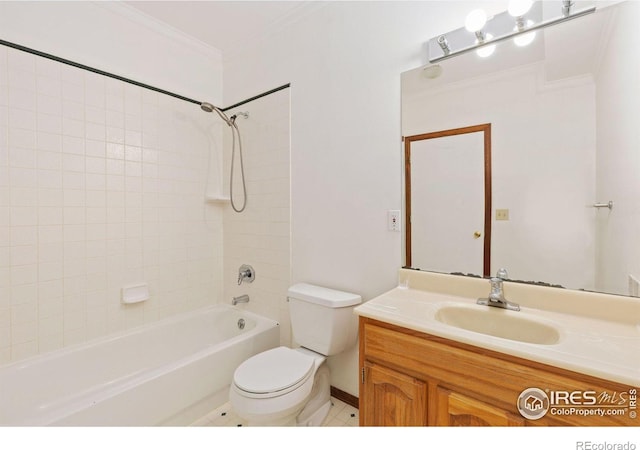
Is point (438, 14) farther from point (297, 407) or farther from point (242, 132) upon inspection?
point (297, 407)

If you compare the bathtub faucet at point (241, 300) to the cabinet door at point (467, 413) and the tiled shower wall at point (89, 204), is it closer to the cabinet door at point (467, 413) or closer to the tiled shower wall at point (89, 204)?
the tiled shower wall at point (89, 204)

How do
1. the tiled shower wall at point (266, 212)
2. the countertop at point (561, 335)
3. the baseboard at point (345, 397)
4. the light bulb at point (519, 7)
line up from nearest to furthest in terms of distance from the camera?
the countertop at point (561, 335)
the light bulb at point (519, 7)
the baseboard at point (345, 397)
the tiled shower wall at point (266, 212)

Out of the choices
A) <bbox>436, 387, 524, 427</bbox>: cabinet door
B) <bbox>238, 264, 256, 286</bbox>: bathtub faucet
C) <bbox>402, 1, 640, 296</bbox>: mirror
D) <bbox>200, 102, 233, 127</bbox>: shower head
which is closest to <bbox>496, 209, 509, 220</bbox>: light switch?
<bbox>402, 1, 640, 296</bbox>: mirror

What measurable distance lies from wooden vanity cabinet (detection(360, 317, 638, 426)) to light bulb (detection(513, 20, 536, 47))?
1.25 meters

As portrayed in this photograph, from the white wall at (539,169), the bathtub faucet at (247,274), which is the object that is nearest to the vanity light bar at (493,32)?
the white wall at (539,169)

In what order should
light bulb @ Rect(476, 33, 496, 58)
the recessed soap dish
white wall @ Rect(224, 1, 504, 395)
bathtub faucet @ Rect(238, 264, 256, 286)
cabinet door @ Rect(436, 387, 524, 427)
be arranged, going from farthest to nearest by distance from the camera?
1. bathtub faucet @ Rect(238, 264, 256, 286)
2. the recessed soap dish
3. white wall @ Rect(224, 1, 504, 395)
4. light bulb @ Rect(476, 33, 496, 58)
5. cabinet door @ Rect(436, 387, 524, 427)

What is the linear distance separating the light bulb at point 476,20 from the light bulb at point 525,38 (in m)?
0.14

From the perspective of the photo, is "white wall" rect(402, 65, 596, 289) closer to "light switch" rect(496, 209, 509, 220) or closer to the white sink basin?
"light switch" rect(496, 209, 509, 220)

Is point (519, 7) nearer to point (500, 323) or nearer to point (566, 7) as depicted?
point (566, 7)

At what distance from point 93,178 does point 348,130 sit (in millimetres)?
1619

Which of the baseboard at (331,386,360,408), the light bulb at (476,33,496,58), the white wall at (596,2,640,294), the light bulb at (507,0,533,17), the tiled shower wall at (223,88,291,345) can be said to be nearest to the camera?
the white wall at (596,2,640,294)

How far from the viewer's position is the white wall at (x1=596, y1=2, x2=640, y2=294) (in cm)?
97

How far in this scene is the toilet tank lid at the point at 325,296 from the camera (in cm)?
151

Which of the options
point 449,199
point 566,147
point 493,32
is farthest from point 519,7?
point 449,199
